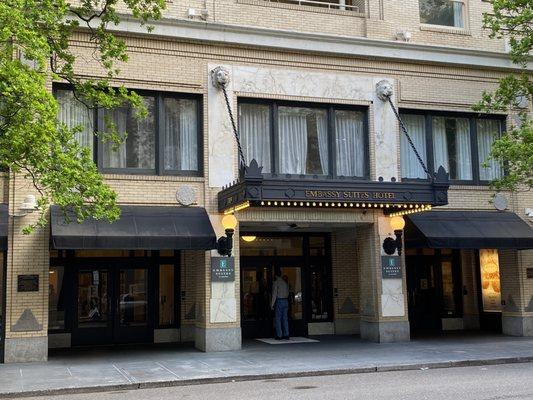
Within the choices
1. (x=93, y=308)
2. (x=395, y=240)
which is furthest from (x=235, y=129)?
(x=93, y=308)

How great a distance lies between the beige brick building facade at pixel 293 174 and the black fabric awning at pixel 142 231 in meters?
0.49


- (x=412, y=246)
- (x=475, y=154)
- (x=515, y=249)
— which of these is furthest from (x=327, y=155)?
(x=515, y=249)

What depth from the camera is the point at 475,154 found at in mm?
20516

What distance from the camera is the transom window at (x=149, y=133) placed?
56.0 ft

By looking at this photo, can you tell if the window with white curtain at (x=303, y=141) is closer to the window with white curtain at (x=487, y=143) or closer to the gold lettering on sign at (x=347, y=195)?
the gold lettering on sign at (x=347, y=195)

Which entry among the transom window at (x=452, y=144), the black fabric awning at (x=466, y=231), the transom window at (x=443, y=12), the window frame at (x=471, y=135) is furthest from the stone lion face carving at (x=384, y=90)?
the black fabric awning at (x=466, y=231)

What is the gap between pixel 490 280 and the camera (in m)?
21.9

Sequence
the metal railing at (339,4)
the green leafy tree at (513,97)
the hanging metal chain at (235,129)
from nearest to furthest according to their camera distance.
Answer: the green leafy tree at (513,97)
the hanging metal chain at (235,129)
the metal railing at (339,4)

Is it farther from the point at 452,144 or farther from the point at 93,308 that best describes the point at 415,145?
the point at 93,308

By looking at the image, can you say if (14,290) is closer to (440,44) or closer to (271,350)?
(271,350)

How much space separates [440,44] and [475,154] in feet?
11.4

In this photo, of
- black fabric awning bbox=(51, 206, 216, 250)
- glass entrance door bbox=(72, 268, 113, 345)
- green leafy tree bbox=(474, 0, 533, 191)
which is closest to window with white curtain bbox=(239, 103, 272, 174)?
black fabric awning bbox=(51, 206, 216, 250)

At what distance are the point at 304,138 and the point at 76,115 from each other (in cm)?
615

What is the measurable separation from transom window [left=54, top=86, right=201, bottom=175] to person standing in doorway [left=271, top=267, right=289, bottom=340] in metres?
4.17
